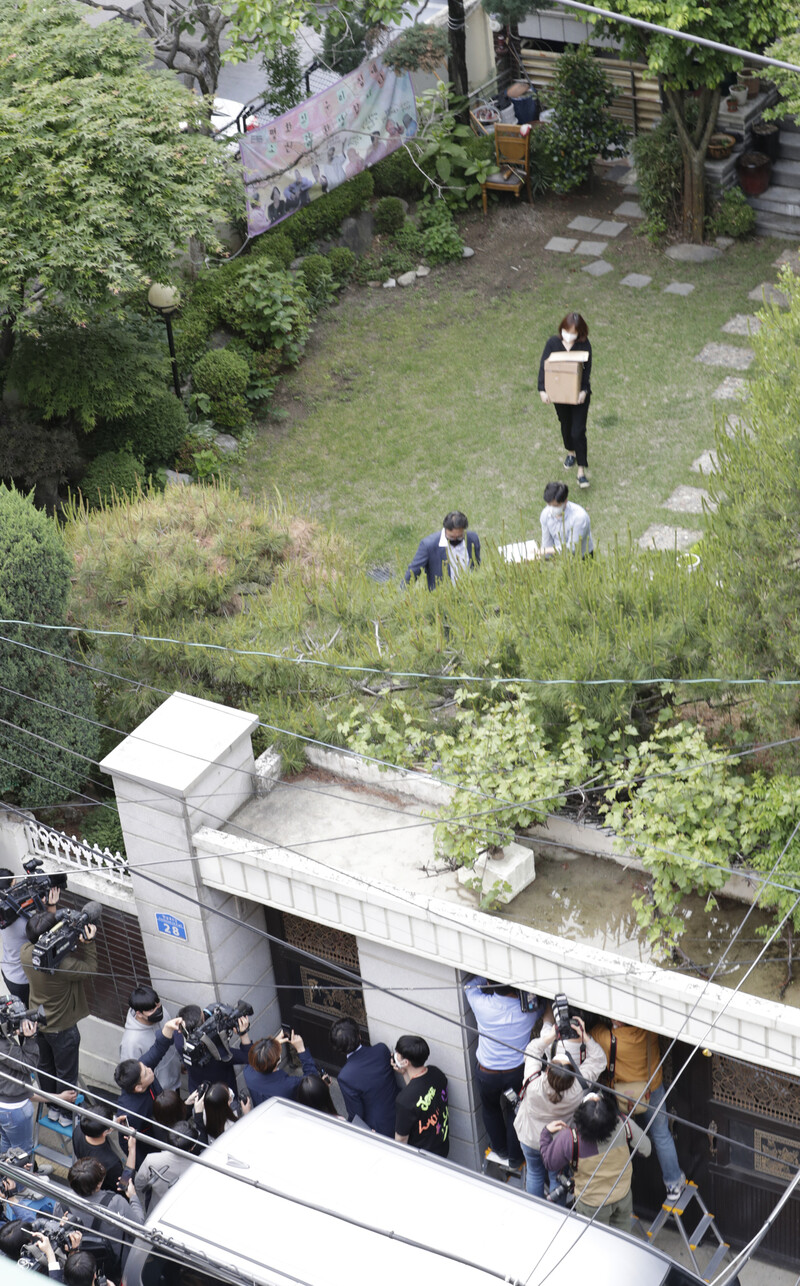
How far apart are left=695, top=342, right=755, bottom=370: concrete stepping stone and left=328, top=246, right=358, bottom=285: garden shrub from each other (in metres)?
4.78

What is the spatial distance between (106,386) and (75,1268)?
866cm

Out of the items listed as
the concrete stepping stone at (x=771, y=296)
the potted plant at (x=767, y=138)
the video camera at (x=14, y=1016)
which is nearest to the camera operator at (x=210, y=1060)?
the video camera at (x=14, y=1016)

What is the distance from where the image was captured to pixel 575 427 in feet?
44.7

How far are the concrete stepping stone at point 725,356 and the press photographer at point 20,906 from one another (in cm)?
937

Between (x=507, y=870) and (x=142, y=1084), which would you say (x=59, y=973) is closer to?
(x=142, y=1084)

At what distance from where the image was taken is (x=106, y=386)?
13.6 metres

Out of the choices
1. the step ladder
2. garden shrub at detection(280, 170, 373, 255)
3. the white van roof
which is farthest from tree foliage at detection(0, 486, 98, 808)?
garden shrub at detection(280, 170, 373, 255)

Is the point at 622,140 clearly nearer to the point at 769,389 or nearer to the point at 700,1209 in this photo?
the point at 769,389

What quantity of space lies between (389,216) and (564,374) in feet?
20.0

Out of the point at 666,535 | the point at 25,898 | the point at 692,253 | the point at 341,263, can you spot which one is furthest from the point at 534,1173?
the point at 341,263

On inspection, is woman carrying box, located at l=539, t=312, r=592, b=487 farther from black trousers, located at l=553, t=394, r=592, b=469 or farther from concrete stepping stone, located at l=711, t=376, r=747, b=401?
concrete stepping stone, located at l=711, t=376, r=747, b=401

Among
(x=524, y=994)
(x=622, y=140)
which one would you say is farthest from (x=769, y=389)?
(x=622, y=140)

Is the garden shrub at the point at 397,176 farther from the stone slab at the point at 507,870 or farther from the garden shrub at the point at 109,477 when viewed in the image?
the stone slab at the point at 507,870

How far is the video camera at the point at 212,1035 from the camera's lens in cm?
834
